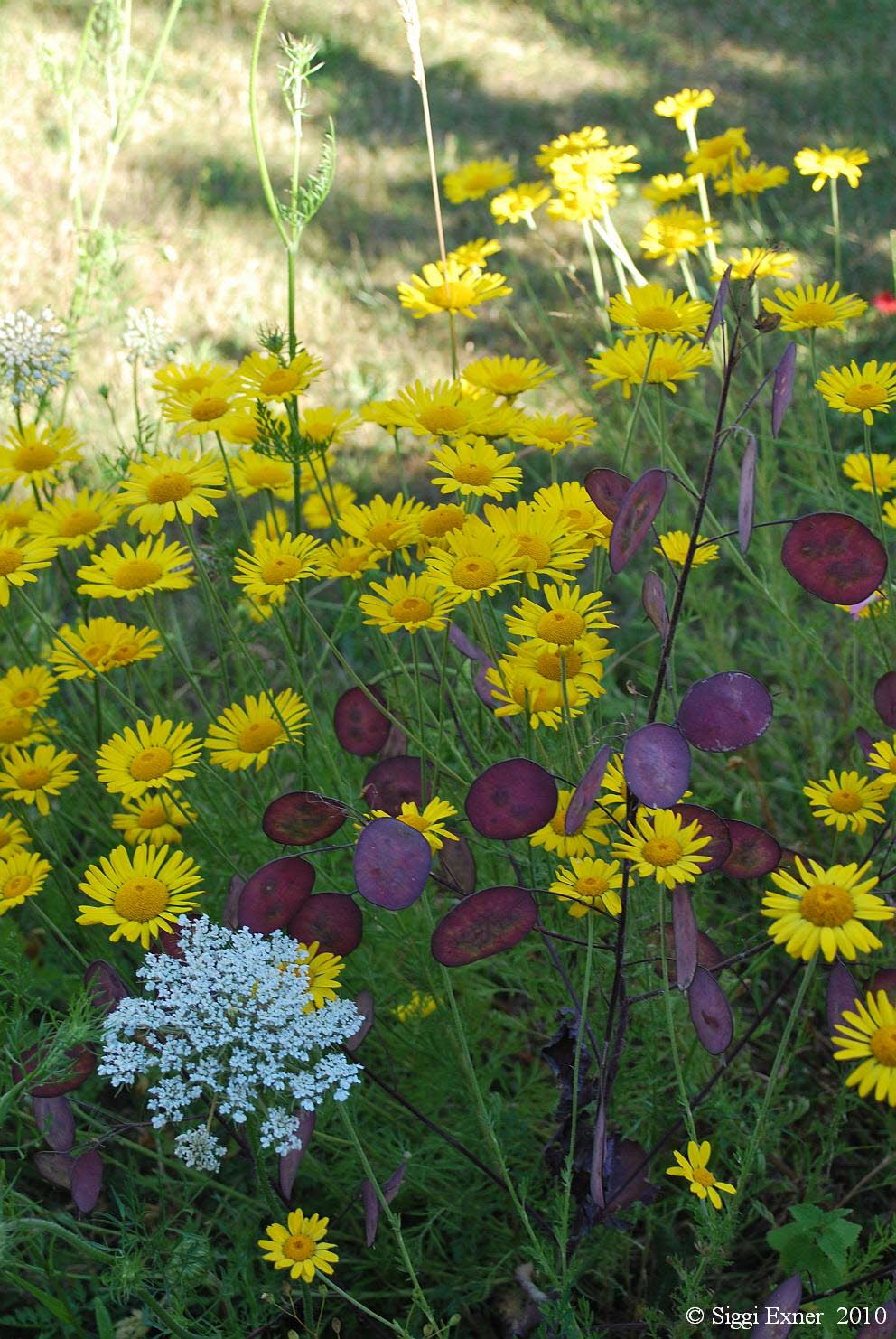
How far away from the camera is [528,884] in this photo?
1.51 m

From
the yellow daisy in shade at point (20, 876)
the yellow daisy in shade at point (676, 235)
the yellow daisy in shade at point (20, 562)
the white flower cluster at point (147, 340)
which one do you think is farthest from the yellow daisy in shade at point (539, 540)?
the white flower cluster at point (147, 340)

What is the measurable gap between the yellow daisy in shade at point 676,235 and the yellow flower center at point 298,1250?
66.1 inches

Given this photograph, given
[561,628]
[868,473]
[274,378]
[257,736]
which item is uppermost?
[274,378]

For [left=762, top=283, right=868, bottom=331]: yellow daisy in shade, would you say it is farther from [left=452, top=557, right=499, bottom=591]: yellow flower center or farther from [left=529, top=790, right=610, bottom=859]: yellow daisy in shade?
[left=529, top=790, right=610, bottom=859]: yellow daisy in shade

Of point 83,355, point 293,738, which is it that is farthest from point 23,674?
point 83,355

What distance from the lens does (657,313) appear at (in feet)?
5.22

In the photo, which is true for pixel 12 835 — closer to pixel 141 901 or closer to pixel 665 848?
pixel 141 901

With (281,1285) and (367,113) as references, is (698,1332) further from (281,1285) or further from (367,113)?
(367,113)

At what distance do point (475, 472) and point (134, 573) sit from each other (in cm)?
46

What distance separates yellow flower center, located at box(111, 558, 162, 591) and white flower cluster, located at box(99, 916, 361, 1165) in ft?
1.80

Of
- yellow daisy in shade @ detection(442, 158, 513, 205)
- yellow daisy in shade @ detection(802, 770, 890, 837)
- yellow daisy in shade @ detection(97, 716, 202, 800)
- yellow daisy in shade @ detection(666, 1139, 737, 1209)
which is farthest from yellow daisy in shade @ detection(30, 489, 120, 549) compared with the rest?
yellow daisy in shade @ detection(442, 158, 513, 205)

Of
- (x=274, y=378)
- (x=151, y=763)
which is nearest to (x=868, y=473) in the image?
(x=274, y=378)

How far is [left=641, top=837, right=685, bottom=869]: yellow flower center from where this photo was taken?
3.80 ft

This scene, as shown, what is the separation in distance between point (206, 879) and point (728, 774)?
902mm
